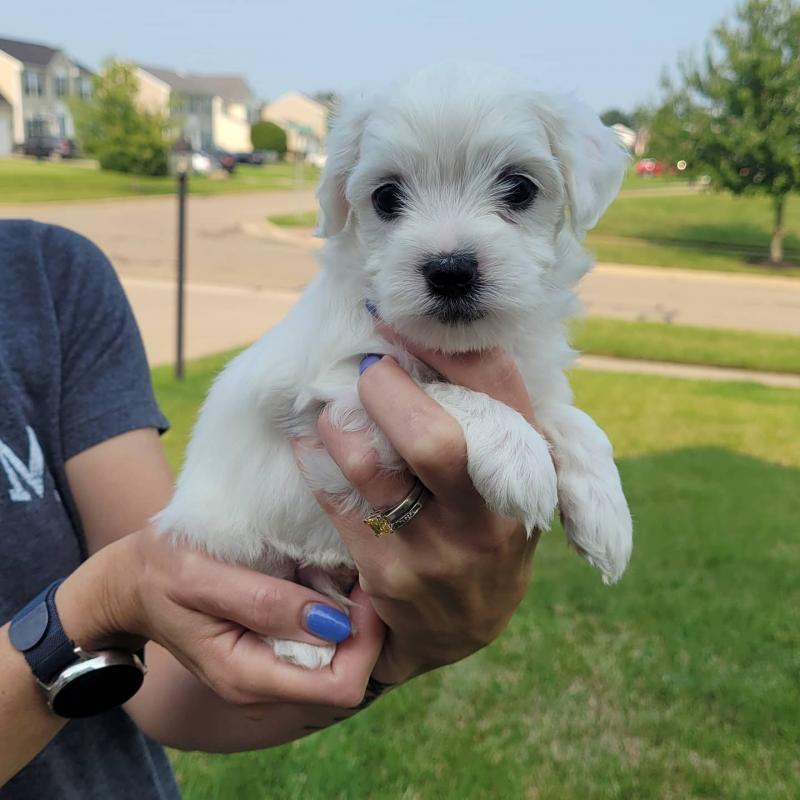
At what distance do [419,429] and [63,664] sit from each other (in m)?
0.94

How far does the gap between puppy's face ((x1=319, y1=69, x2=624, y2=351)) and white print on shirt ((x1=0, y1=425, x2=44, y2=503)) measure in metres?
0.95

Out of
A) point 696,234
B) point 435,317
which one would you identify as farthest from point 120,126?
point 435,317

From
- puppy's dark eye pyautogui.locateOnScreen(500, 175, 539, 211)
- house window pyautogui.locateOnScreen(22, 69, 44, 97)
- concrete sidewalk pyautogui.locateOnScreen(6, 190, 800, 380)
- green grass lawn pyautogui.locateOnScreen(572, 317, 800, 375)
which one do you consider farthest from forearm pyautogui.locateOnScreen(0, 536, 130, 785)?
house window pyautogui.locateOnScreen(22, 69, 44, 97)

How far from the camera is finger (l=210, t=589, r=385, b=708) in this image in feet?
5.65

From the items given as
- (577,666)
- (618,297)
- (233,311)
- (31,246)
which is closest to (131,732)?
(31,246)

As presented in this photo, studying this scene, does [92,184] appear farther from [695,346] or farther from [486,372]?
[486,372]

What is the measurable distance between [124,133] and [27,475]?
4746 centimetres

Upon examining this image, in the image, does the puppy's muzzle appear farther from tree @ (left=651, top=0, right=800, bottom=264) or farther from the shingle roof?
the shingle roof

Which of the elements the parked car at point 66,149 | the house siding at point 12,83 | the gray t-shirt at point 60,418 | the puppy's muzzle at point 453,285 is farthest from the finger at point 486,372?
the house siding at point 12,83

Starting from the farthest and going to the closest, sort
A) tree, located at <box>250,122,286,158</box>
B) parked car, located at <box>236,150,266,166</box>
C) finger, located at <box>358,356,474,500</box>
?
tree, located at <box>250,122,286,158</box>
parked car, located at <box>236,150,266,166</box>
finger, located at <box>358,356,474,500</box>

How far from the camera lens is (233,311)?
13.8m

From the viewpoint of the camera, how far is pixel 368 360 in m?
1.86

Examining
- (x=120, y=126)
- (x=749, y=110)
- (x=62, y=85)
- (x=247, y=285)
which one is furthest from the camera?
(x=62, y=85)

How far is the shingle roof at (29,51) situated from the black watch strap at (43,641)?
90.7 metres
